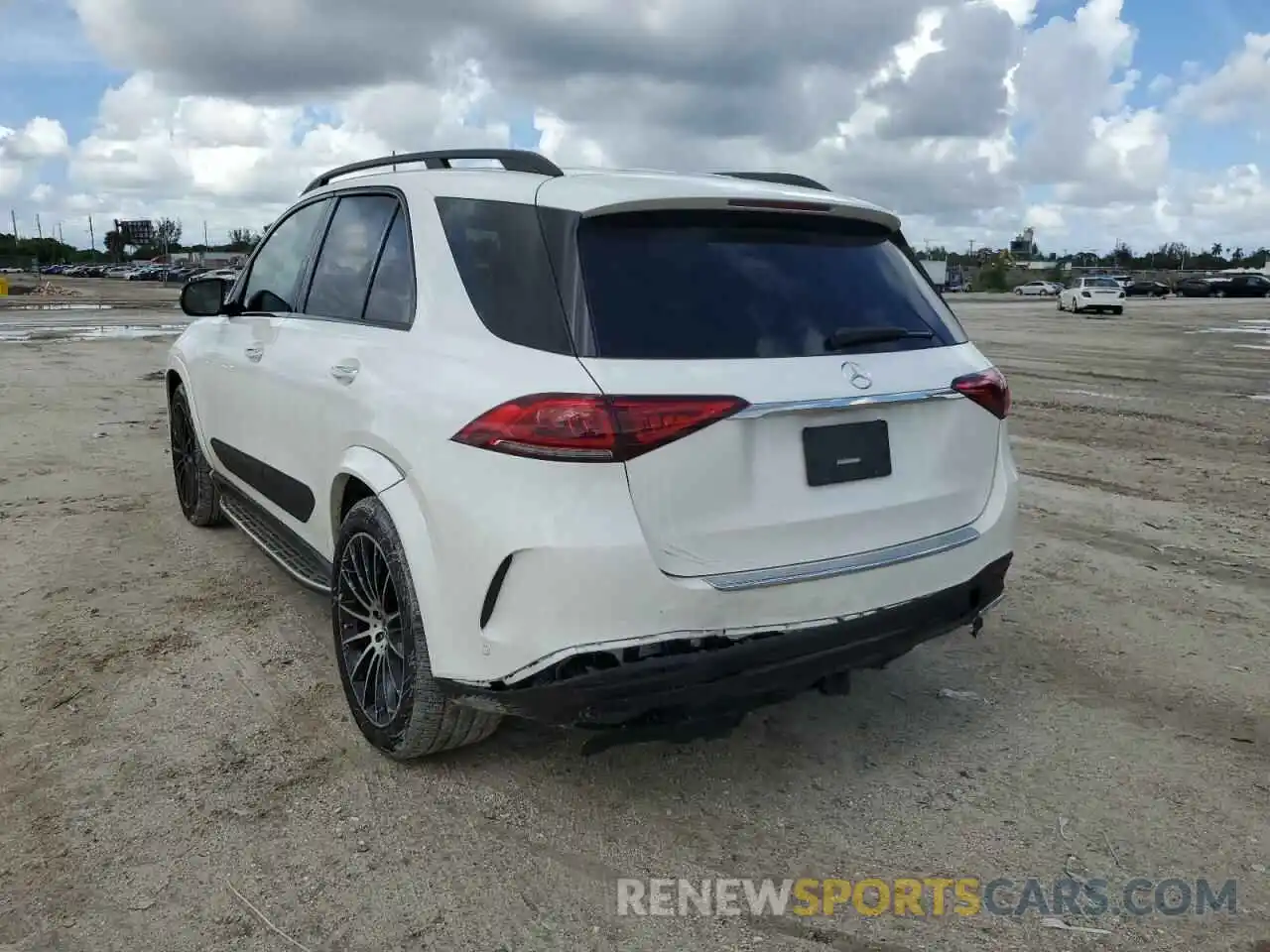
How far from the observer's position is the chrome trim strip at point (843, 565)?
266 centimetres

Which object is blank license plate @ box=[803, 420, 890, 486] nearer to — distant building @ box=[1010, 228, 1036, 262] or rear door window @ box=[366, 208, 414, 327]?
rear door window @ box=[366, 208, 414, 327]

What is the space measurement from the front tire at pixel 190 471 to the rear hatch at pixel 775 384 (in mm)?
3621

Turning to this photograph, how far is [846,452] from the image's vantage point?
282cm

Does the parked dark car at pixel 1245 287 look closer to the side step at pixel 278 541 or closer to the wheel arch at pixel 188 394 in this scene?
the wheel arch at pixel 188 394

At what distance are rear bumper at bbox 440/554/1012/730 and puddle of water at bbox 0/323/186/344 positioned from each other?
62.4 feet

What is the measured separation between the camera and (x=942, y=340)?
Answer: 10.7 ft

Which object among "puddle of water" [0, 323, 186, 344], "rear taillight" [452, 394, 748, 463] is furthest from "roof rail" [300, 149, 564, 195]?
"puddle of water" [0, 323, 186, 344]

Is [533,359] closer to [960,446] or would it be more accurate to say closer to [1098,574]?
[960,446]

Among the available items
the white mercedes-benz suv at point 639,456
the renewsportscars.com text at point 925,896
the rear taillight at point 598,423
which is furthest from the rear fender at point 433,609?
the renewsportscars.com text at point 925,896

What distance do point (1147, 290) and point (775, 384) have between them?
83.6 m

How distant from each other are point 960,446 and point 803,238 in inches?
32.0

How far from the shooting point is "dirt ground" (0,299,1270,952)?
8.18 ft

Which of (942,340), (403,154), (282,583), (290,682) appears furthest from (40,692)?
(942,340)

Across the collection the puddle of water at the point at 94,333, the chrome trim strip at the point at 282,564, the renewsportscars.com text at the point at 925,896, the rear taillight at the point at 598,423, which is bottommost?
the renewsportscars.com text at the point at 925,896
